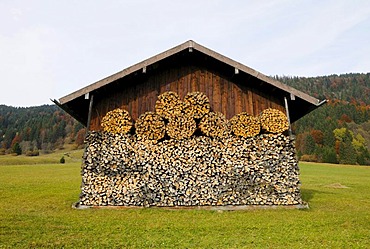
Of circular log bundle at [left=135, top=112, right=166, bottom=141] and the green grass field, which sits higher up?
circular log bundle at [left=135, top=112, right=166, bottom=141]

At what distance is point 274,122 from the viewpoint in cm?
1355

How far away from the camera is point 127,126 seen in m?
13.4

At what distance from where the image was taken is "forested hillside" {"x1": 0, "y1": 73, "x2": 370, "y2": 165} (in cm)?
8762

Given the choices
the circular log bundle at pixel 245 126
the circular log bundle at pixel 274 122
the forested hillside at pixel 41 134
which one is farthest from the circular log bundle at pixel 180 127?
the forested hillside at pixel 41 134

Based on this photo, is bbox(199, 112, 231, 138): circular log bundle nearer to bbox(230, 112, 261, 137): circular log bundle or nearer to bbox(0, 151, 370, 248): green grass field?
bbox(230, 112, 261, 137): circular log bundle

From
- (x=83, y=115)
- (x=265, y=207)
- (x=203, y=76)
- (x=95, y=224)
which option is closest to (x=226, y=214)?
(x=265, y=207)

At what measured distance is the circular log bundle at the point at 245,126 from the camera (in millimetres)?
13406

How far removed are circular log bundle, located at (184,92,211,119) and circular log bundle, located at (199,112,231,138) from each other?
0.33 meters

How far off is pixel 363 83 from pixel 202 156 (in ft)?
530

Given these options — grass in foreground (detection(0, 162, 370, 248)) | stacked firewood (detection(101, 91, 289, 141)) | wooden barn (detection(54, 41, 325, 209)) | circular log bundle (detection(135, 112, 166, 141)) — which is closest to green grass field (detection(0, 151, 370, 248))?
grass in foreground (detection(0, 162, 370, 248))

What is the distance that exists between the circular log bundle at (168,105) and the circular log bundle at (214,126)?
1197 millimetres

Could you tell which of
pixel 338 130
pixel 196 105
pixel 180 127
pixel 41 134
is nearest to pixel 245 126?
pixel 196 105

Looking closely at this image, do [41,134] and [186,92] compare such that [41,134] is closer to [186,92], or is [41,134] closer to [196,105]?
[186,92]

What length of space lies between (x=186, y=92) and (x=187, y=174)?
373cm
